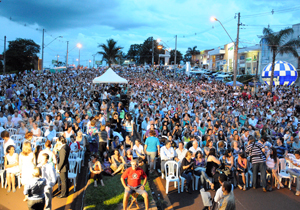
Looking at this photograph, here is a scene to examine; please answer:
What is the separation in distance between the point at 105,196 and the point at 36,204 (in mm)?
1769

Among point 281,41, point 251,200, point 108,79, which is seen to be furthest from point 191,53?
point 251,200

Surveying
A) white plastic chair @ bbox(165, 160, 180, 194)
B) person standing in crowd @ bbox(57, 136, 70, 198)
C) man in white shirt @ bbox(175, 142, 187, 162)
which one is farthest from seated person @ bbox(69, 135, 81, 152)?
man in white shirt @ bbox(175, 142, 187, 162)

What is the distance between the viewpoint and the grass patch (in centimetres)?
490

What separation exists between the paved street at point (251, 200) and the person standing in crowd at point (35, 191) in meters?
2.63

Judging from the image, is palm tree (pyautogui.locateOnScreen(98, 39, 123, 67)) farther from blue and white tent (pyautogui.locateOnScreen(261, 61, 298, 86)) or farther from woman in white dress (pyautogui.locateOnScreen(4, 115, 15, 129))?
woman in white dress (pyautogui.locateOnScreen(4, 115, 15, 129))

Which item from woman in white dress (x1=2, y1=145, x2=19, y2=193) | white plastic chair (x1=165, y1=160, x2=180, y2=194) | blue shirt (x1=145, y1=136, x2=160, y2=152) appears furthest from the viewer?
blue shirt (x1=145, y1=136, x2=160, y2=152)

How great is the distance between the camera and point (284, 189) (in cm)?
622

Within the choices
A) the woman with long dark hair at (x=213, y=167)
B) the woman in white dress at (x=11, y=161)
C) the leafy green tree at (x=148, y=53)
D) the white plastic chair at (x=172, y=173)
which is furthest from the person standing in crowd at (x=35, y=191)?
the leafy green tree at (x=148, y=53)

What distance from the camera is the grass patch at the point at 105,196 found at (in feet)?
16.1

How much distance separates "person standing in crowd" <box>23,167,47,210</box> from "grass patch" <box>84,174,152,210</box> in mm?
1148

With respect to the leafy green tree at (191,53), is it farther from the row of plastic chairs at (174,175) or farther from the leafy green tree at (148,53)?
the row of plastic chairs at (174,175)

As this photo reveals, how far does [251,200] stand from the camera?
5555mm

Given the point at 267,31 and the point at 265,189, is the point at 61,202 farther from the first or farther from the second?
the point at 267,31

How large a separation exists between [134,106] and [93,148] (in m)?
5.76
